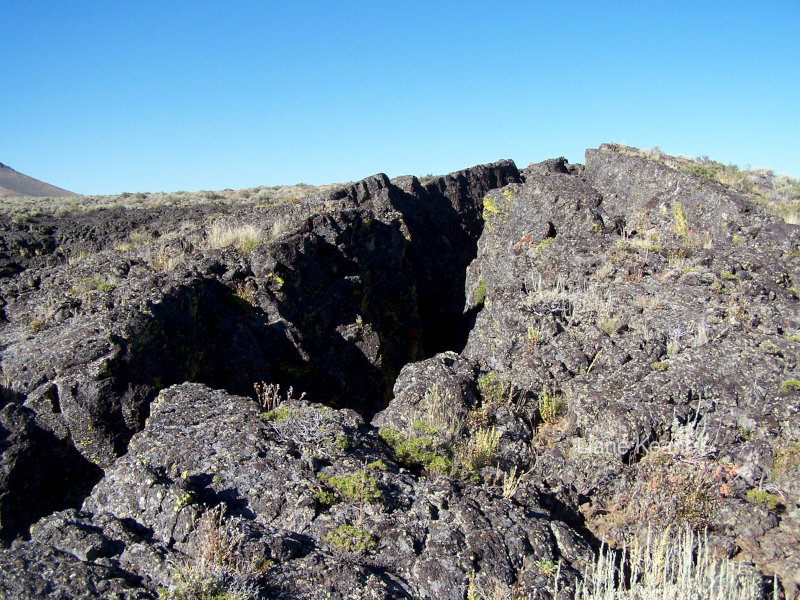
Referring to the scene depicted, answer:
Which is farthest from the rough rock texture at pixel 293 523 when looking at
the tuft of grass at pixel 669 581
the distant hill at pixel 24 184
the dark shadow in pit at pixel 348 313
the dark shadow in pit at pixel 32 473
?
the distant hill at pixel 24 184

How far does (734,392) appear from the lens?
6.51 m

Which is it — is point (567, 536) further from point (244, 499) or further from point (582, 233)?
point (582, 233)

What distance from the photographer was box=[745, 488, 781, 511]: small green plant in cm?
524

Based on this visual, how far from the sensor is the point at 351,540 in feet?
13.9

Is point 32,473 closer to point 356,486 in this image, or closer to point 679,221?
point 356,486

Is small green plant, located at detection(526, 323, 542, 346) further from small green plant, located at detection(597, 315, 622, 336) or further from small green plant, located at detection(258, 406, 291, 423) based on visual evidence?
small green plant, located at detection(258, 406, 291, 423)

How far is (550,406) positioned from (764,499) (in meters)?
2.37

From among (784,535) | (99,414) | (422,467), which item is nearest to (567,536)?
(422,467)

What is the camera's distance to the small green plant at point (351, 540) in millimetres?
4188

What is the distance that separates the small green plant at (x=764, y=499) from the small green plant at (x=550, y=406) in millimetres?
2167

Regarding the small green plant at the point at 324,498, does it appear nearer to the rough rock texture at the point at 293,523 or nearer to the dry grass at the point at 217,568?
the rough rock texture at the point at 293,523

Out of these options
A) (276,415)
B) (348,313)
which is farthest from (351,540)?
(348,313)

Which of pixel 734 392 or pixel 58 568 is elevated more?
pixel 734 392

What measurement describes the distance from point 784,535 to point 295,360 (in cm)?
708
